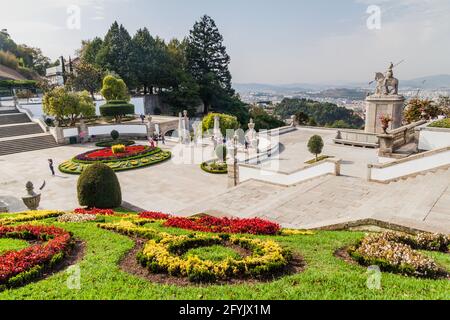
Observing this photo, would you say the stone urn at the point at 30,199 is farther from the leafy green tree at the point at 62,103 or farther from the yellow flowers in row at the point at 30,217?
the leafy green tree at the point at 62,103

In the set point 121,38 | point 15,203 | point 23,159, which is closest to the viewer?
point 15,203

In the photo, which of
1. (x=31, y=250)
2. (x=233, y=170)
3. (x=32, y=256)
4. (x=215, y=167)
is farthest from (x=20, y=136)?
(x=32, y=256)

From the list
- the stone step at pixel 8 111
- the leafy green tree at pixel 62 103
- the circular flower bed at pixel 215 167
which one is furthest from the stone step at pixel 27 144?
the circular flower bed at pixel 215 167

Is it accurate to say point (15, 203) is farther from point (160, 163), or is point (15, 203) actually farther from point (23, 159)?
point (23, 159)

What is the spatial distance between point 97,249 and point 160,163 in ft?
49.9

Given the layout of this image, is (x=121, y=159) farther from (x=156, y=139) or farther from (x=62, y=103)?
(x=62, y=103)

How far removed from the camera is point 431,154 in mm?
12633

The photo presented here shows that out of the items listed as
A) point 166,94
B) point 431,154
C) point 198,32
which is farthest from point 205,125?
point 198,32

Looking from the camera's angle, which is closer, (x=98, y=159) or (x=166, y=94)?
(x=98, y=159)

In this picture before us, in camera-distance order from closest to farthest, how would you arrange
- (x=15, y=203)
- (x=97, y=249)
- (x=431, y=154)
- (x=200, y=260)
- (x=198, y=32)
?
1. (x=200, y=260)
2. (x=97, y=249)
3. (x=431, y=154)
4. (x=15, y=203)
5. (x=198, y=32)

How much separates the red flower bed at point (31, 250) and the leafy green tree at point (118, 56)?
3833 centimetres

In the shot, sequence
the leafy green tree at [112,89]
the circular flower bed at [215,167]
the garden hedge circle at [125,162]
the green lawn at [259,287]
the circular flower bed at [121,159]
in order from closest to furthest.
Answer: the green lawn at [259,287], the circular flower bed at [215,167], the garden hedge circle at [125,162], the circular flower bed at [121,159], the leafy green tree at [112,89]

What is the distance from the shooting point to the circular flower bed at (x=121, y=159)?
20.2 m

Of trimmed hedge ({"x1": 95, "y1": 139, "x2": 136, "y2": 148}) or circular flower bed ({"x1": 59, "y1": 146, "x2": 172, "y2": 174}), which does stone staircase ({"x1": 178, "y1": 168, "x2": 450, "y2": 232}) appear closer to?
circular flower bed ({"x1": 59, "y1": 146, "x2": 172, "y2": 174})
